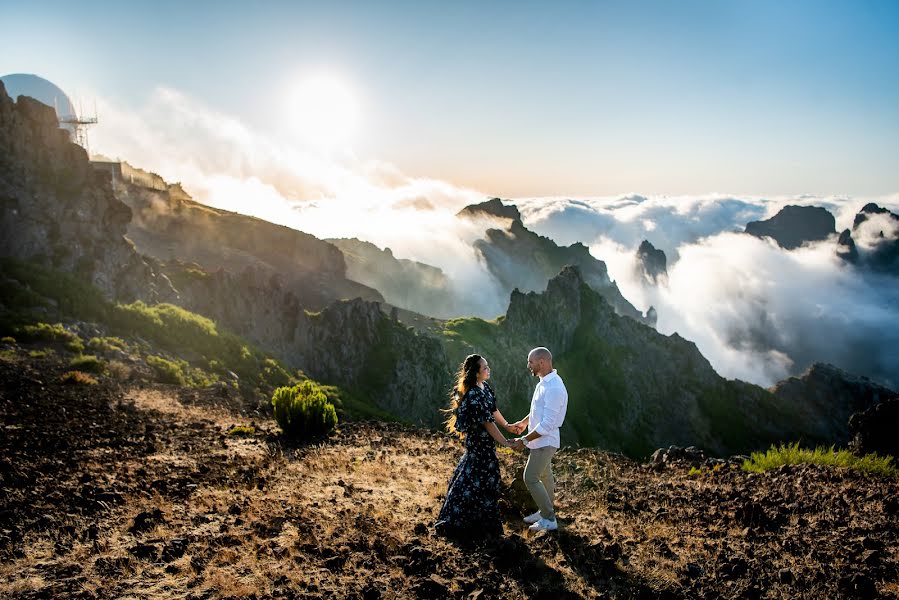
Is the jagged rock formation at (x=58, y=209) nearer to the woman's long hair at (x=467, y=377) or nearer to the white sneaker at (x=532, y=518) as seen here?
the woman's long hair at (x=467, y=377)

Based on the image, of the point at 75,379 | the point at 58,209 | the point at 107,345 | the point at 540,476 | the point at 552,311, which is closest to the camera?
the point at 540,476

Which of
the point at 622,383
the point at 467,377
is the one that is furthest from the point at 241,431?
the point at 622,383

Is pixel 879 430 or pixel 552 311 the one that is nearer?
pixel 879 430

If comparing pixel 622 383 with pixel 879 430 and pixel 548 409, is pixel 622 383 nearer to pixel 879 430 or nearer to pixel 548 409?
pixel 879 430

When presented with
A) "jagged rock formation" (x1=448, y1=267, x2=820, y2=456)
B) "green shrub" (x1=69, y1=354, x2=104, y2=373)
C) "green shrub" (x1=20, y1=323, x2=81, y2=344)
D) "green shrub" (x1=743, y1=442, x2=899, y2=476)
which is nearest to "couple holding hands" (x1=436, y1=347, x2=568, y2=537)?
"green shrub" (x1=743, y1=442, x2=899, y2=476)

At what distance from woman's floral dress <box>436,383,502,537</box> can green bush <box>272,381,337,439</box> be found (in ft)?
33.5

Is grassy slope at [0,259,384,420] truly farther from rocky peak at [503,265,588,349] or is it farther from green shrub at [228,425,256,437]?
rocky peak at [503,265,588,349]

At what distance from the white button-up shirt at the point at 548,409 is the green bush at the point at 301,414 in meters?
11.3

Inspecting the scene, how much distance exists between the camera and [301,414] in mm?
17969

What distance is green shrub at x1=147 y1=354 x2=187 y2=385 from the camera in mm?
26652

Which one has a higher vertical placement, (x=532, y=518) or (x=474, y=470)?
(x=474, y=470)

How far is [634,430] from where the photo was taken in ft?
328

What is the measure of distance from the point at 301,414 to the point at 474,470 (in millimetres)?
10642

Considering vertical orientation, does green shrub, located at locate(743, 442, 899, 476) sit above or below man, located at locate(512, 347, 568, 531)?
below
